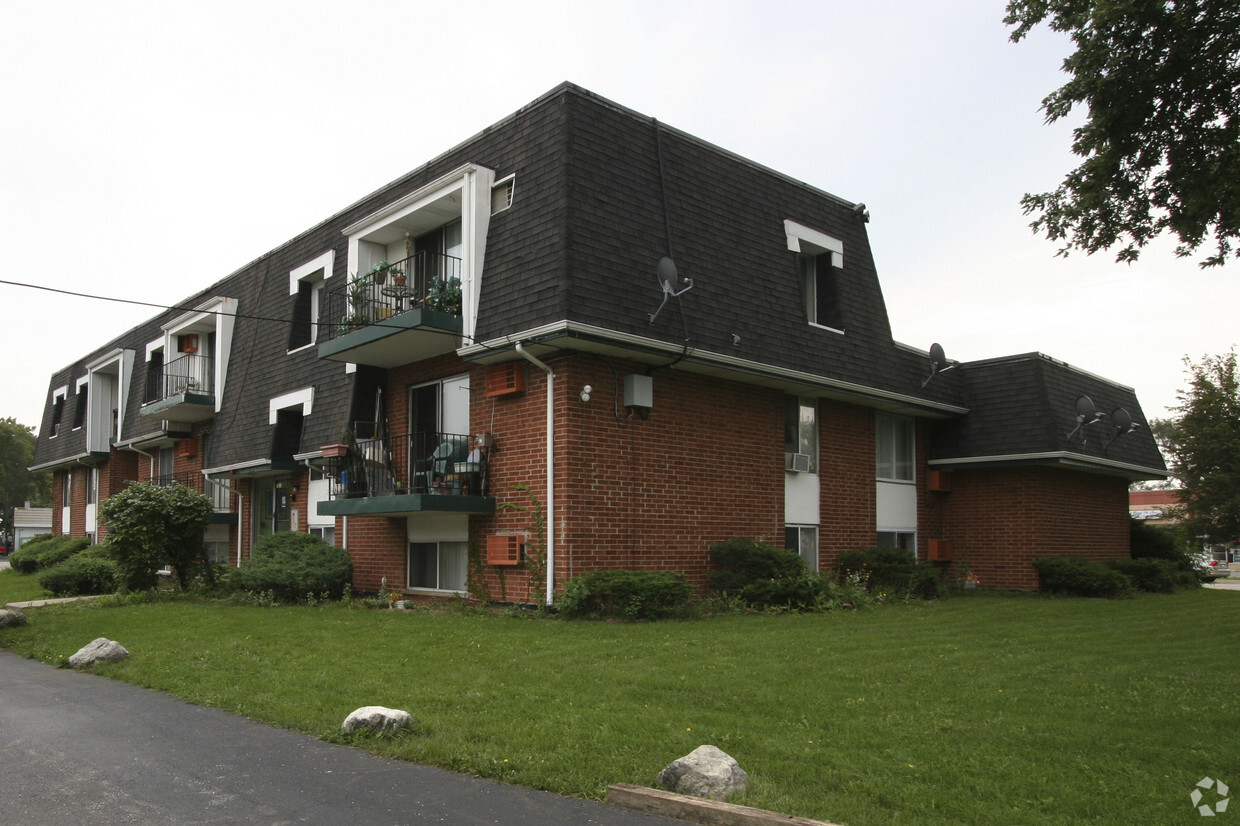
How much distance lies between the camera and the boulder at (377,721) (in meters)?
6.45

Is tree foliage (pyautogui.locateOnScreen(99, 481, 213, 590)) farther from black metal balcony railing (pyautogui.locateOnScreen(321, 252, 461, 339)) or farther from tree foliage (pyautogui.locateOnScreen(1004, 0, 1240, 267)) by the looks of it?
tree foliage (pyautogui.locateOnScreen(1004, 0, 1240, 267))

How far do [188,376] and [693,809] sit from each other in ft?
75.1

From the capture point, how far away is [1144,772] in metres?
5.41

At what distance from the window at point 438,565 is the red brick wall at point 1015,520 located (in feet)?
33.3

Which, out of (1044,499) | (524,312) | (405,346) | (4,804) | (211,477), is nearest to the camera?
(4,804)

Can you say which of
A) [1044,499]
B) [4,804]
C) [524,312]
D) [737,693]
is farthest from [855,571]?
[4,804]

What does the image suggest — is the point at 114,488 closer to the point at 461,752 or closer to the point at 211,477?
the point at 211,477

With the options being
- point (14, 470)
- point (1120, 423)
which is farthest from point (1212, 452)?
point (14, 470)

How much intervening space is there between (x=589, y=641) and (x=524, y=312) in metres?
5.05

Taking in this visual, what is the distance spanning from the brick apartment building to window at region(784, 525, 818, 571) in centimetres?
6

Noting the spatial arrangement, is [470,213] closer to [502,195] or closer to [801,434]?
[502,195]

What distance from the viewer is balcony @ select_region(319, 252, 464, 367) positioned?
47.1ft

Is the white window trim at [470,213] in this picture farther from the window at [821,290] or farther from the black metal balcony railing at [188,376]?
the black metal balcony railing at [188,376]

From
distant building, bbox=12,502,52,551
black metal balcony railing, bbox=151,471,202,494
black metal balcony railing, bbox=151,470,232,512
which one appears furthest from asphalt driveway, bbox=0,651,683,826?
distant building, bbox=12,502,52,551
